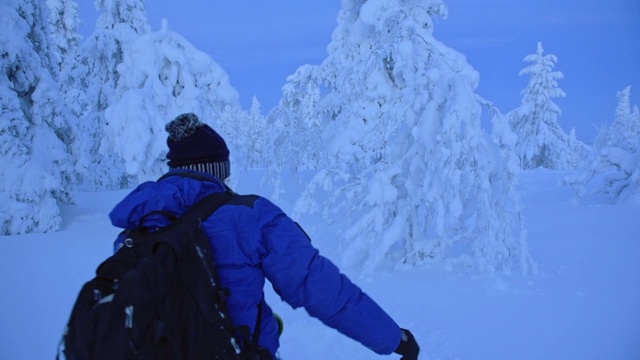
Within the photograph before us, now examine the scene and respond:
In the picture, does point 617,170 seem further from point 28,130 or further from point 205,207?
point 28,130

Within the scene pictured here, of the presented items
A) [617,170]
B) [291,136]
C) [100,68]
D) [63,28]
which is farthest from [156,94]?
[63,28]

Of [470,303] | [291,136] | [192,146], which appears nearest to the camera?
[192,146]

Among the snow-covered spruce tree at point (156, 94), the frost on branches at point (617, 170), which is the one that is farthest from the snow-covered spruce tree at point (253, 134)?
the frost on branches at point (617, 170)

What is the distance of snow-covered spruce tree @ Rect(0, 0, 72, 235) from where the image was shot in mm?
12373

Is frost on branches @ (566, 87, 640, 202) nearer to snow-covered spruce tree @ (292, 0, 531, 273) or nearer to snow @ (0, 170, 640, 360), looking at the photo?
snow @ (0, 170, 640, 360)

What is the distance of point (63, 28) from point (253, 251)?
31093 millimetres

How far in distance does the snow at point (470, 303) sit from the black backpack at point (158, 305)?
3.40 m

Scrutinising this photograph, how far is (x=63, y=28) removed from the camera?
88.0 ft

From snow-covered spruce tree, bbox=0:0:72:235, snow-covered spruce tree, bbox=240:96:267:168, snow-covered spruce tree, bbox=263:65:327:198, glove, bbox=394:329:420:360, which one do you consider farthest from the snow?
snow-covered spruce tree, bbox=240:96:267:168

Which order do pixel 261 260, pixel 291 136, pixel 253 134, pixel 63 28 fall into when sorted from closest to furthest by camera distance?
pixel 261 260 → pixel 291 136 → pixel 63 28 → pixel 253 134

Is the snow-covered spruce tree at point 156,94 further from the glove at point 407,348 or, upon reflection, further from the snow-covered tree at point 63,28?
the snow-covered tree at point 63,28

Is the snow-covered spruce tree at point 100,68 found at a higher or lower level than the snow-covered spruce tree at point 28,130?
higher

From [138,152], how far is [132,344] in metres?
12.5

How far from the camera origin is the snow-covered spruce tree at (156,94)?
12.8 m
